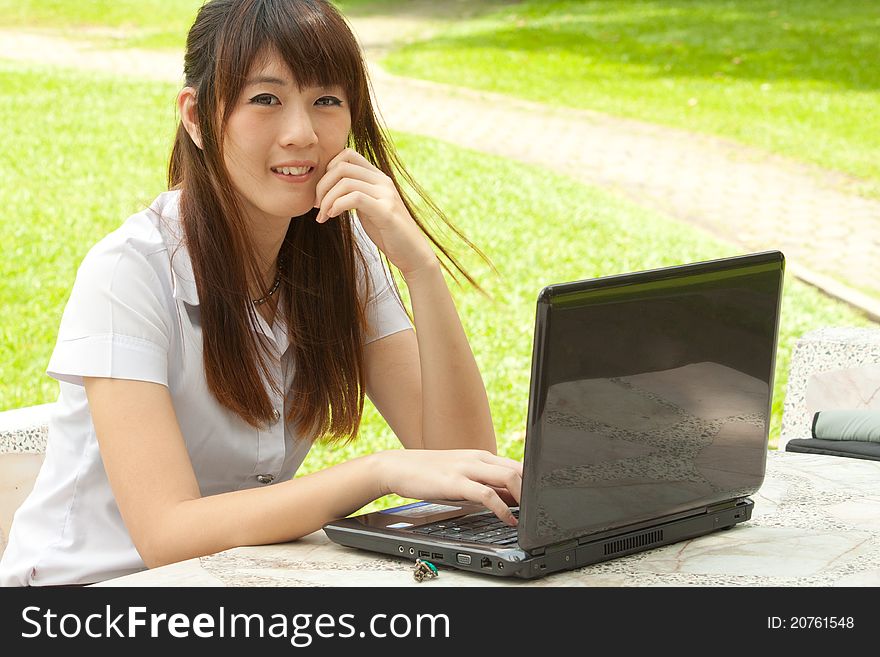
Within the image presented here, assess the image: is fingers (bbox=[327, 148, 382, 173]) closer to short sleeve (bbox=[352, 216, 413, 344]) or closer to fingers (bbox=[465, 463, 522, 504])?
short sleeve (bbox=[352, 216, 413, 344])

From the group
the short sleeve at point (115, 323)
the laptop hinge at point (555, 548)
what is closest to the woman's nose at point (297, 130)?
the short sleeve at point (115, 323)

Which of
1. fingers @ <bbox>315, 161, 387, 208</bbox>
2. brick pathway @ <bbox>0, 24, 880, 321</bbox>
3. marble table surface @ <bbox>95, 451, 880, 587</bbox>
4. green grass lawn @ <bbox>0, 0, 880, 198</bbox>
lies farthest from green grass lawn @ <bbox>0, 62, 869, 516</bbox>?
marble table surface @ <bbox>95, 451, 880, 587</bbox>

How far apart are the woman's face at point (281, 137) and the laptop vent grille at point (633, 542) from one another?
2.72 ft

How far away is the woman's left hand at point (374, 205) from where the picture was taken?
6.94 ft

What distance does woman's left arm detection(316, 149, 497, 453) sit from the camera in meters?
2.14

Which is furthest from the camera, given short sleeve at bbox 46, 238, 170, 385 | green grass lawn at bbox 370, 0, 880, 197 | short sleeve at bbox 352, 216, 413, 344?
green grass lawn at bbox 370, 0, 880, 197

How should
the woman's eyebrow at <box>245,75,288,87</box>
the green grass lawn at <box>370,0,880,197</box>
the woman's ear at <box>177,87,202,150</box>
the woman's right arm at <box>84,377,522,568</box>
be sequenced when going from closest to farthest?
the woman's right arm at <box>84,377,522,568</box> → the woman's eyebrow at <box>245,75,288,87</box> → the woman's ear at <box>177,87,202,150</box> → the green grass lawn at <box>370,0,880,197</box>

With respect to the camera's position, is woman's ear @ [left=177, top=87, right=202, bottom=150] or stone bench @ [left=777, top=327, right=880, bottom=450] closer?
woman's ear @ [left=177, top=87, right=202, bottom=150]

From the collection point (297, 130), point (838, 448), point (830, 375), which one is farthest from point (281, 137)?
point (830, 375)

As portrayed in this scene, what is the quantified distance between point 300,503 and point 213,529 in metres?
0.13

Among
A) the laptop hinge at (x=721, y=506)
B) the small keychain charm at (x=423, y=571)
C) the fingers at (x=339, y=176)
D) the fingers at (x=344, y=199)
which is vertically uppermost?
the fingers at (x=339, y=176)

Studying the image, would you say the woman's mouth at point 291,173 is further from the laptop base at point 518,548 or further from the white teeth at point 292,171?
the laptop base at point 518,548

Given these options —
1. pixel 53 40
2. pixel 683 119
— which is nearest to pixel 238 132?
pixel 683 119

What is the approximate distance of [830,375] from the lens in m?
3.15
